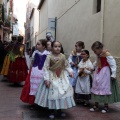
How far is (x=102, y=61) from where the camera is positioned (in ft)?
20.9

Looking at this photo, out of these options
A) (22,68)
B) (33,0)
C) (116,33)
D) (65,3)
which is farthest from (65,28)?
(33,0)

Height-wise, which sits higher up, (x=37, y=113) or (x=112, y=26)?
(x=112, y=26)

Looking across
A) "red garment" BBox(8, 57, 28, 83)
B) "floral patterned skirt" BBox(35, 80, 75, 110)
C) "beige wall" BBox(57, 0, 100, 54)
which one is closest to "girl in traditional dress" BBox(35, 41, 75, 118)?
"floral patterned skirt" BBox(35, 80, 75, 110)

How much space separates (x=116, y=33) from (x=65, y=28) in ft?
29.0

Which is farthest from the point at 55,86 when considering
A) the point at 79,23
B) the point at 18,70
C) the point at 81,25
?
the point at 79,23

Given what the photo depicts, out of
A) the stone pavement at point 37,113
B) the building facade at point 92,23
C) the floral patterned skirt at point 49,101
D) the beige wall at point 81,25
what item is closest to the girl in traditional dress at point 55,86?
the floral patterned skirt at point 49,101

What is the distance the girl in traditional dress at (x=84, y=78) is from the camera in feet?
22.5

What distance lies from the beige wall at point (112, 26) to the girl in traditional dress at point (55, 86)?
10.7ft

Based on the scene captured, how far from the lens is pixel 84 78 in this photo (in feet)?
22.9

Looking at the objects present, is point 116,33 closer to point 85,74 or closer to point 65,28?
point 85,74

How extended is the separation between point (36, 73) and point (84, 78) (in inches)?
48.3

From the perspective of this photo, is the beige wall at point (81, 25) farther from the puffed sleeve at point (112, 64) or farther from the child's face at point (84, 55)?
the puffed sleeve at point (112, 64)

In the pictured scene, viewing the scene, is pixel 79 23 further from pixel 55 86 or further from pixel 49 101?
pixel 49 101

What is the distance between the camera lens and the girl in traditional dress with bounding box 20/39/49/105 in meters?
6.39
